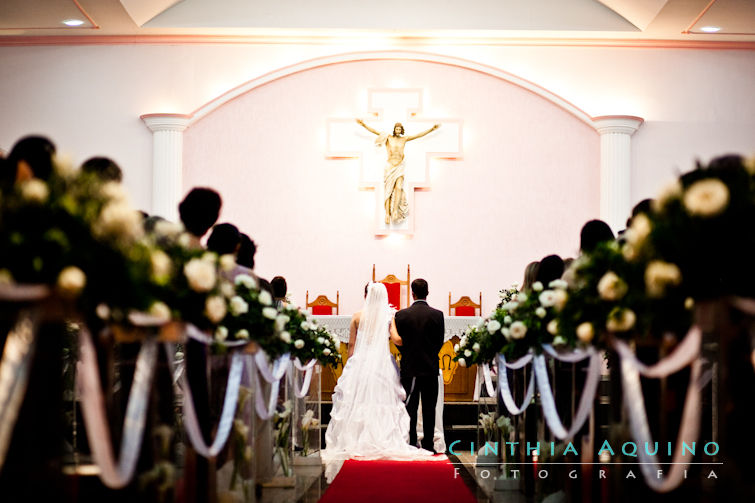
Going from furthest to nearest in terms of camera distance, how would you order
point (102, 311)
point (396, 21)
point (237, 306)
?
point (396, 21) → point (237, 306) → point (102, 311)

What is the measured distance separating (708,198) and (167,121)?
33.5 ft

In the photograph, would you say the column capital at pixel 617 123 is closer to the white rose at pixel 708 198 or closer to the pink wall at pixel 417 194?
the pink wall at pixel 417 194

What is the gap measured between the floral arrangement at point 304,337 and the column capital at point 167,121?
16.3ft

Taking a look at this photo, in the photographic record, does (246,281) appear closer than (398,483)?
Yes

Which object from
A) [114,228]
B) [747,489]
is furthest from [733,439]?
[114,228]

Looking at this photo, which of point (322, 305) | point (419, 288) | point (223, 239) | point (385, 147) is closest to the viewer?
point (223, 239)

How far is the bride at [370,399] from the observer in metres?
9.16

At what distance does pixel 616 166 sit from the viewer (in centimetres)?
1257

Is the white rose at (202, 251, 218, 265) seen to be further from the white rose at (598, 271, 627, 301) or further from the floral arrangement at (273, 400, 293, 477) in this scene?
the floral arrangement at (273, 400, 293, 477)

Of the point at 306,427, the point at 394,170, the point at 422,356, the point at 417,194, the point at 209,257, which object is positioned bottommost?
the point at 306,427

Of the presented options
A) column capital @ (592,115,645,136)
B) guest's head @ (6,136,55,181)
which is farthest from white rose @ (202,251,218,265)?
column capital @ (592,115,645,136)

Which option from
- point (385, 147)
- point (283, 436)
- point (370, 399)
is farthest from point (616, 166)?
point (283, 436)

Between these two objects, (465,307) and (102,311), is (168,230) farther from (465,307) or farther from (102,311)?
(465,307)

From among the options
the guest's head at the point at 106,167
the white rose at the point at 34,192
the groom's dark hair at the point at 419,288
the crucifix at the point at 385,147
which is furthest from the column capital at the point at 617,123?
the white rose at the point at 34,192
